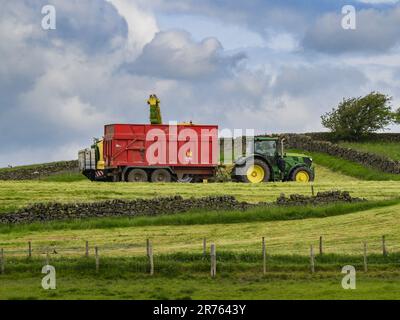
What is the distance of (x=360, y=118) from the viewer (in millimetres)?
102625

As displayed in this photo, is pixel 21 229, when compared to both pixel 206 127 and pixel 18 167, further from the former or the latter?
pixel 18 167

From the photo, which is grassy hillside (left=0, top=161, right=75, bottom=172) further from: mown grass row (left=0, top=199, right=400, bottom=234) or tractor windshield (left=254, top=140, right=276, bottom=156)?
mown grass row (left=0, top=199, right=400, bottom=234)

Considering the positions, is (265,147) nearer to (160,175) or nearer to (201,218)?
(160,175)

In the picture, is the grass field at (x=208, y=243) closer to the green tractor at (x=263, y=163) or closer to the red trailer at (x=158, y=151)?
the green tractor at (x=263, y=163)

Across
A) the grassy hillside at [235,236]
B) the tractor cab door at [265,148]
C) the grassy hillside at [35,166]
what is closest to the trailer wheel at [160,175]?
the tractor cab door at [265,148]

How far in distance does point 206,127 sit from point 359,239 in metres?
21.7

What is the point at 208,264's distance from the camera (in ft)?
126

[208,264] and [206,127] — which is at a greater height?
[206,127]

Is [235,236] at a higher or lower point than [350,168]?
lower

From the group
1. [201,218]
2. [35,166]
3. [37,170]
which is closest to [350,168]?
[37,170]

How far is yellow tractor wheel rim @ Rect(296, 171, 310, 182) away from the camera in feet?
220

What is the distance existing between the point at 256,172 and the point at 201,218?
13.8m

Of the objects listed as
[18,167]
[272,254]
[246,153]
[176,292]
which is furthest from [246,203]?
[18,167]

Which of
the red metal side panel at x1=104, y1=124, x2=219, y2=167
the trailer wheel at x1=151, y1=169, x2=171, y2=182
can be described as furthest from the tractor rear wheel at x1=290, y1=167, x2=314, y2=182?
the trailer wheel at x1=151, y1=169, x2=171, y2=182
